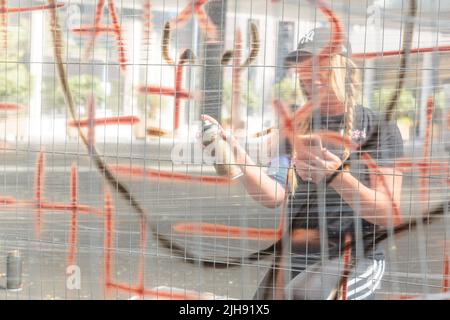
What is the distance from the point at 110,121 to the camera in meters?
3.23

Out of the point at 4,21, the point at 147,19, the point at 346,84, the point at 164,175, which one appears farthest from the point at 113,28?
the point at 346,84

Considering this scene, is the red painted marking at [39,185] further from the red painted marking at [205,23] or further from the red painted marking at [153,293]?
the red painted marking at [205,23]

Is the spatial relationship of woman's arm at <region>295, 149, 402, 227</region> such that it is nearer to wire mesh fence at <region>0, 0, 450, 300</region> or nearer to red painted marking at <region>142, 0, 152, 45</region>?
wire mesh fence at <region>0, 0, 450, 300</region>

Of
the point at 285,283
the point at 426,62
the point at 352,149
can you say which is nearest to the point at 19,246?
the point at 285,283

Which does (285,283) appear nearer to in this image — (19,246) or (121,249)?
(121,249)

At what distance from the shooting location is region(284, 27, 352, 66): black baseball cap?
2.88m

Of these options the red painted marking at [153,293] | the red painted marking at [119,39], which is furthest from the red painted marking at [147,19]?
the red painted marking at [153,293]

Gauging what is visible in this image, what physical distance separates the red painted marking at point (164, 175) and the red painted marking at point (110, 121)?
0.19m

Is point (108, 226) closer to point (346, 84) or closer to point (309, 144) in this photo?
point (309, 144)

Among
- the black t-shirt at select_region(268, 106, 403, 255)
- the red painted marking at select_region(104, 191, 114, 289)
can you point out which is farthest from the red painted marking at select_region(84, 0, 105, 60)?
the black t-shirt at select_region(268, 106, 403, 255)

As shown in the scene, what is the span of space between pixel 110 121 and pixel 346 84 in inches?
40.7

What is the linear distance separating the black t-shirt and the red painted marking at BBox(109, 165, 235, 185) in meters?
0.26
